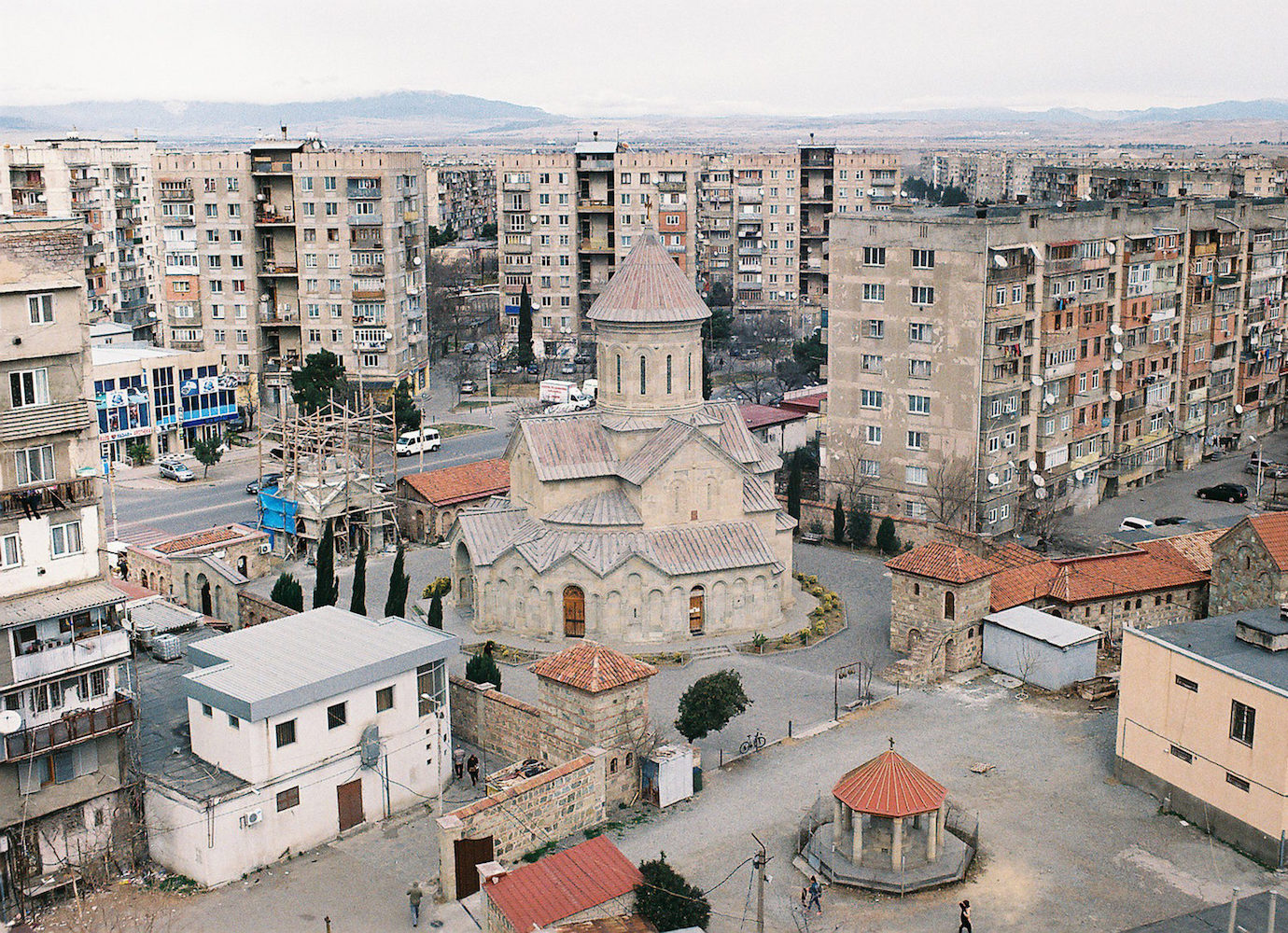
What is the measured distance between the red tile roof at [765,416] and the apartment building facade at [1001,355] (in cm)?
1073

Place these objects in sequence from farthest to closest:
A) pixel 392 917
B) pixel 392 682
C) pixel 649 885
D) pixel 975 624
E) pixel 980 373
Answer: pixel 980 373
pixel 975 624
pixel 392 682
pixel 392 917
pixel 649 885

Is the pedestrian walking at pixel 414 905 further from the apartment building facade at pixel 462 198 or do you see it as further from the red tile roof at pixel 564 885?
the apartment building facade at pixel 462 198

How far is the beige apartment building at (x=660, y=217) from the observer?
4259 inches

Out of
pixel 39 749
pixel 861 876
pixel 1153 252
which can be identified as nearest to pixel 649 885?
pixel 861 876

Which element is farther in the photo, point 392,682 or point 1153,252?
point 1153,252

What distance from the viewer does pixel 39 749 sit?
33375mm

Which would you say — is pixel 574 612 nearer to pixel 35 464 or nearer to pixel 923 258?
pixel 35 464

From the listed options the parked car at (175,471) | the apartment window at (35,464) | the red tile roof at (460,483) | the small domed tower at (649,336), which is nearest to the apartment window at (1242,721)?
the small domed tower at (649,336)

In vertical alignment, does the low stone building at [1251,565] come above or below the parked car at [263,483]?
above

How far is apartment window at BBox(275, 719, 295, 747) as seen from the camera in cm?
3531

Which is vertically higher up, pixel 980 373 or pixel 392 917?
pixel 980 373

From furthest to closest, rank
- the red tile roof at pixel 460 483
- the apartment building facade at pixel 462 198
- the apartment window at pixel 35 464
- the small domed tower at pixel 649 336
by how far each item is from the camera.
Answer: the apartment building facade at pixel 462 198 → the red tile roof at pixel 460 483 → the small domed tower at pixel 649 336 → the apartment window at pixel 35 464

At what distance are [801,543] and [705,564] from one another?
45.6 feet

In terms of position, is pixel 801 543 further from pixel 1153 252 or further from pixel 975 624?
pixel 1153 252
